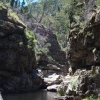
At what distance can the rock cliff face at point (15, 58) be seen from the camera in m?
44.0

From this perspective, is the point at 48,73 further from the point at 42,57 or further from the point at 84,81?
the point at 84,81

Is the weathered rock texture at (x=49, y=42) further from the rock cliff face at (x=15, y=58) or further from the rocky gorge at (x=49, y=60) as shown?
the rock cliff face at (x=15, y=58)

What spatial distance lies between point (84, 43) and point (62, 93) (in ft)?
16.7

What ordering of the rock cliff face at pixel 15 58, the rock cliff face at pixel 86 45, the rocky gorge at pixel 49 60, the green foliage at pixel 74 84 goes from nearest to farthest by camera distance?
1. the green foliage at pixel 74 84
2. the rocky gorge at pixel 49 60
3. the rock cliff face at pixel 86 45
4. the rock cliff face at pixel 15 58

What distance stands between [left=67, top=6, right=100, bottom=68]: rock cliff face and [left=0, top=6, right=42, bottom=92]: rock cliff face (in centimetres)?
2259

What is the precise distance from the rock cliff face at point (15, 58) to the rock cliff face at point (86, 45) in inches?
889

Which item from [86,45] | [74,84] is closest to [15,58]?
[86,45]

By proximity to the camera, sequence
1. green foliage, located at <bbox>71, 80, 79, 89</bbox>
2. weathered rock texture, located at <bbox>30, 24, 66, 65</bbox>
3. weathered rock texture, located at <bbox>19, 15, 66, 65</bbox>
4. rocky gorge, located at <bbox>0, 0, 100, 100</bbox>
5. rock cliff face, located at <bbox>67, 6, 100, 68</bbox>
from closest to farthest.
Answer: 1. green foliage, located at <bbox>71, 80, 79, 89</bbox>
2. rocky gorge, located at <bbox>0, 0, 100, 100</bbox>
3. rock cliff face, located at <bbox>67, 6, 100, 68</bbox>
4. weathered rock texture, located at <bbox>19, 15, 66, 65</bbox>
5. weathered rock texture, located at <bbox>30, 24, 66, 65</bbox>

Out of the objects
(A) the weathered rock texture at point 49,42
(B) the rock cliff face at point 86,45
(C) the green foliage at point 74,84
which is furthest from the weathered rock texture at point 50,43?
(C) the green foliage at point 74,84

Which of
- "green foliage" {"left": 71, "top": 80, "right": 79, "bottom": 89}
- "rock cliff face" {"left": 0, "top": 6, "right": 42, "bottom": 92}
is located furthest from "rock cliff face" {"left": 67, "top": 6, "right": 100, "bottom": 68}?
"rock cliff face" {"left": 0, "top": 6, "right": 42, "bottom": 92}

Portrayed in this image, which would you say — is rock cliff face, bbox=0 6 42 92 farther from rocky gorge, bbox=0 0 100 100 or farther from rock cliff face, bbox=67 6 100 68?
rock cliff face, bbox=67 6 100 68

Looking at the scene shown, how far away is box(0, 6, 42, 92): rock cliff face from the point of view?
144 ft

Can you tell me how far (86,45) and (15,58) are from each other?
26.7 metres

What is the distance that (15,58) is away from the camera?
45.5 meters
